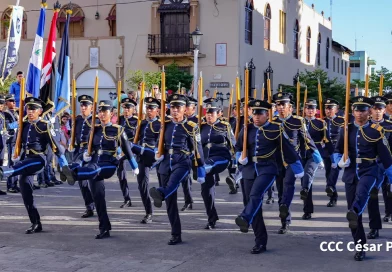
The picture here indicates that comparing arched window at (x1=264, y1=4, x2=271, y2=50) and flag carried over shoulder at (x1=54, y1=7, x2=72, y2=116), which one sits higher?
arched window at (x1=264, y1=4, x2=271, y2=50)

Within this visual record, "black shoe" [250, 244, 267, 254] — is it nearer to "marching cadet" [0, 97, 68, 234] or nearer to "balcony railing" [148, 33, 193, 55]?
"marching cadet" [0, 97, 68, 234]

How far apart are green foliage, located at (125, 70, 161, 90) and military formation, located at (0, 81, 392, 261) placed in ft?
50.7

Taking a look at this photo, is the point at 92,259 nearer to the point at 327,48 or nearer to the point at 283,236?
the point at 283,236

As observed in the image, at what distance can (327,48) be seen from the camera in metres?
53.0

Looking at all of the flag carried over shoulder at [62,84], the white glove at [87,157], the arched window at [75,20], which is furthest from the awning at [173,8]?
the white glove at [87,157]

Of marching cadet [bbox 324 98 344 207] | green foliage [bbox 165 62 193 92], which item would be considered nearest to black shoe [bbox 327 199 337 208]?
marching cadet [bbox 324 98 344 207]

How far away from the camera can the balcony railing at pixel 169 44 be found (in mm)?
33331

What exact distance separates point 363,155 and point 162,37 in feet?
84.1

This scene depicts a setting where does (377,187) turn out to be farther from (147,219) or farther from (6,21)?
(6,21)

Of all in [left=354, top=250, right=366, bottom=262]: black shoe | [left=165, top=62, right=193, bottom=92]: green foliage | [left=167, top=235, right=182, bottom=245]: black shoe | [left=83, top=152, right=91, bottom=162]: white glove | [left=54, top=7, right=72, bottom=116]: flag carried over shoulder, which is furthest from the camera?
[left=165, top=62, right=193, bottom=92]: green foliage

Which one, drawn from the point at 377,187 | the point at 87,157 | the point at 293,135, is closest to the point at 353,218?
the point at 377,187

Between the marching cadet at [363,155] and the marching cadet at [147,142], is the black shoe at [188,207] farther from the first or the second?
the marching cadet at [363,155]

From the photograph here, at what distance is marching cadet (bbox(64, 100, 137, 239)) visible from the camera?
1009cm

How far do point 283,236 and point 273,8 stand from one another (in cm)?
3022
